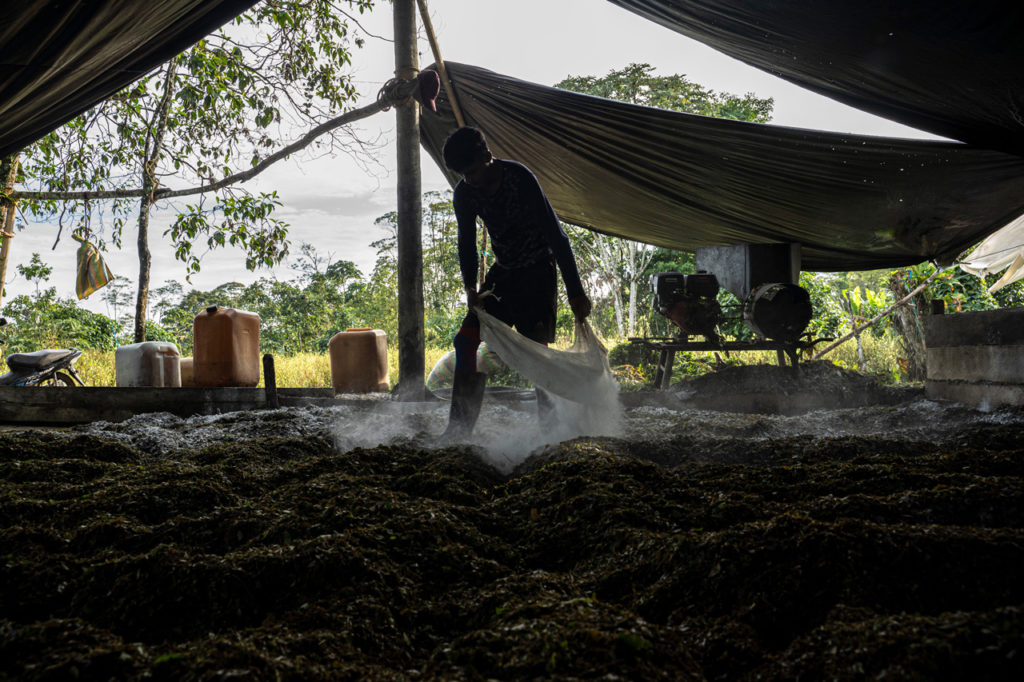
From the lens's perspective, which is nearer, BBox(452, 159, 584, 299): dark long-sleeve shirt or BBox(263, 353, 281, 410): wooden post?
BBox(452, 159, 584, 299): dark long-sleeve shirt

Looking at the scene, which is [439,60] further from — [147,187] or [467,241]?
[147,187]

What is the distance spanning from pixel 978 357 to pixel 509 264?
7.60 feet

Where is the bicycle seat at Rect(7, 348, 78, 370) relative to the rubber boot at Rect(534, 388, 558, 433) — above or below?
above

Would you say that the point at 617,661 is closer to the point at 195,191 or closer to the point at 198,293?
the point at 195,191

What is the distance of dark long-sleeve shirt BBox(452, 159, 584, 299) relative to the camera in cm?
241

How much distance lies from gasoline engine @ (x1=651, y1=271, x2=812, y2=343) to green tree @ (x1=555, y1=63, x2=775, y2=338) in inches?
324

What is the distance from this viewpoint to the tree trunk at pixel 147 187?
5.34 meters

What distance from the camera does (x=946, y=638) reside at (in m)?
0.64

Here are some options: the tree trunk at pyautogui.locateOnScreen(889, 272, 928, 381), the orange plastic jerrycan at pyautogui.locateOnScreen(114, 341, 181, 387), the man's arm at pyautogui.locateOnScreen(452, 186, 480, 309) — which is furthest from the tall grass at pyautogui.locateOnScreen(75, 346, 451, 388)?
the tree trunk at pyautogui.locateOnScreen(889, 272, 928, 381)

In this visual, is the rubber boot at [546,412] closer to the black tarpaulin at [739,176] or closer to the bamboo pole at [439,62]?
the bamboo pole at [439,62]

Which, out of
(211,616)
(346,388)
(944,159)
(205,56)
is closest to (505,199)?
(211,616)

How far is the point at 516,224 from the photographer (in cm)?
244

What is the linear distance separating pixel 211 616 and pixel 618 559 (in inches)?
26.8

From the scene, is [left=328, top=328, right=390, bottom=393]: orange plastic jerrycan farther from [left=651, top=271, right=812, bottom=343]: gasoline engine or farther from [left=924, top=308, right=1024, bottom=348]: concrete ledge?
[left=924, top=308, right=1024, bottom=348]: concrete ledge
